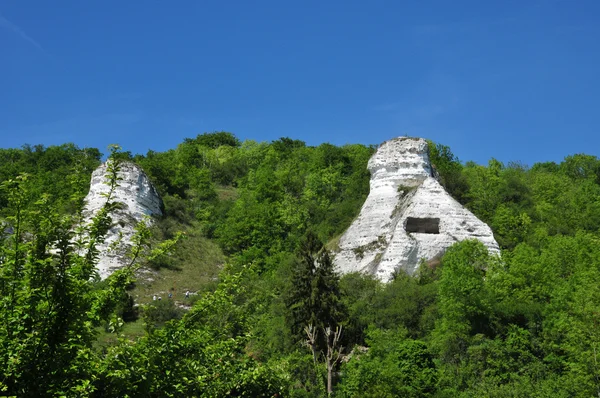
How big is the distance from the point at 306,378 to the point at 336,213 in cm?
2847

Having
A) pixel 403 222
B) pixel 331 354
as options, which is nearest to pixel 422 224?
pixel 403 222

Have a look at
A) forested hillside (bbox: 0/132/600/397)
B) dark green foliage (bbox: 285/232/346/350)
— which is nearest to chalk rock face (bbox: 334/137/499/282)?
forested hillside (bbox: 0/132/600/397)

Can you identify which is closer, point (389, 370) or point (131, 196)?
point (389, 370)

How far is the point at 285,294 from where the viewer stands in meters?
35.6

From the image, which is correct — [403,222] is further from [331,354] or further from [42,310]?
[42,310]

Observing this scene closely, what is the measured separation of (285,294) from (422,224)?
1390 centimetres

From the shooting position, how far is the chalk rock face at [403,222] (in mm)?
43312

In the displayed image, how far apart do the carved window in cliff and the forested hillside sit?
12.8ft

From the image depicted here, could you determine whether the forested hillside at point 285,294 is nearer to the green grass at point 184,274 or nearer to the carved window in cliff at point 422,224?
the green grass at point 184,274

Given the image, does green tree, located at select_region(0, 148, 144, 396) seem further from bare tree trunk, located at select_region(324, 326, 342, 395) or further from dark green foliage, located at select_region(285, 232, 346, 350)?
dark green foliage, located at select_region(285, 232, 346, 350)

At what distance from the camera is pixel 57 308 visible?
7.87 metres

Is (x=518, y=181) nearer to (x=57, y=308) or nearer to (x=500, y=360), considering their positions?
(x=500, y=360)

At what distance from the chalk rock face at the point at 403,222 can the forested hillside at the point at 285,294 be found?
A: 2009mm

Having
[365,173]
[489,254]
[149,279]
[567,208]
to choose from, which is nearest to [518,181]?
[567,208]
